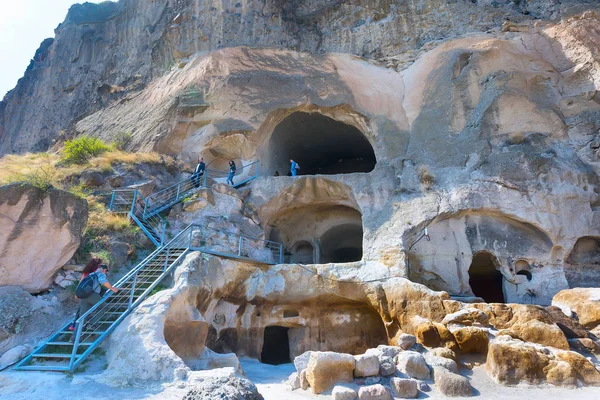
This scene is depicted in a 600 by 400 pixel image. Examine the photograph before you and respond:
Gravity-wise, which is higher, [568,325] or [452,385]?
[568,325]

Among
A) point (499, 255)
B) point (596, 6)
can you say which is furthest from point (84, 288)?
point (596, 6)

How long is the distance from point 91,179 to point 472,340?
30.2 ft

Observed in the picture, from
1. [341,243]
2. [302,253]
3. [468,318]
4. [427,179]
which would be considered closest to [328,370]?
[468,318]

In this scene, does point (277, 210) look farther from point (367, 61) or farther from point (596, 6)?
point (596, 6)

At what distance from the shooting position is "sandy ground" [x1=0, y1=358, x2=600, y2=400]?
4.62 metres

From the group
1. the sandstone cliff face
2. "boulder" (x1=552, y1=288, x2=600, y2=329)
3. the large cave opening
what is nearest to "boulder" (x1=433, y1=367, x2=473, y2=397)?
"boulder" (x1=552, y1=288, x2=600, y2=329)

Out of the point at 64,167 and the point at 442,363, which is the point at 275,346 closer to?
the point at 442,363

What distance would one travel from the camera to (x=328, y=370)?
5625 millimetres

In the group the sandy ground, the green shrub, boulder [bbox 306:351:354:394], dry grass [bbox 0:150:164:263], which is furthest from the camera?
the green shrub

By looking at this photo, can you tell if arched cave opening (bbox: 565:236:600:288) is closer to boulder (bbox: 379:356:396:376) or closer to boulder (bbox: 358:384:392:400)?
boulder (bbox: 379:356:396:376)

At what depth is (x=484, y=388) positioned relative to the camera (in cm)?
578

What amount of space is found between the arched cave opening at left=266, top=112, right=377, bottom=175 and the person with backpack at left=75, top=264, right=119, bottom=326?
29.2 feet

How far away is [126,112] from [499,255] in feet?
45.3

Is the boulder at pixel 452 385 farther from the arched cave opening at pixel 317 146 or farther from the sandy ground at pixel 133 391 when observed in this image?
the arched cave opening at pixel 317 146
